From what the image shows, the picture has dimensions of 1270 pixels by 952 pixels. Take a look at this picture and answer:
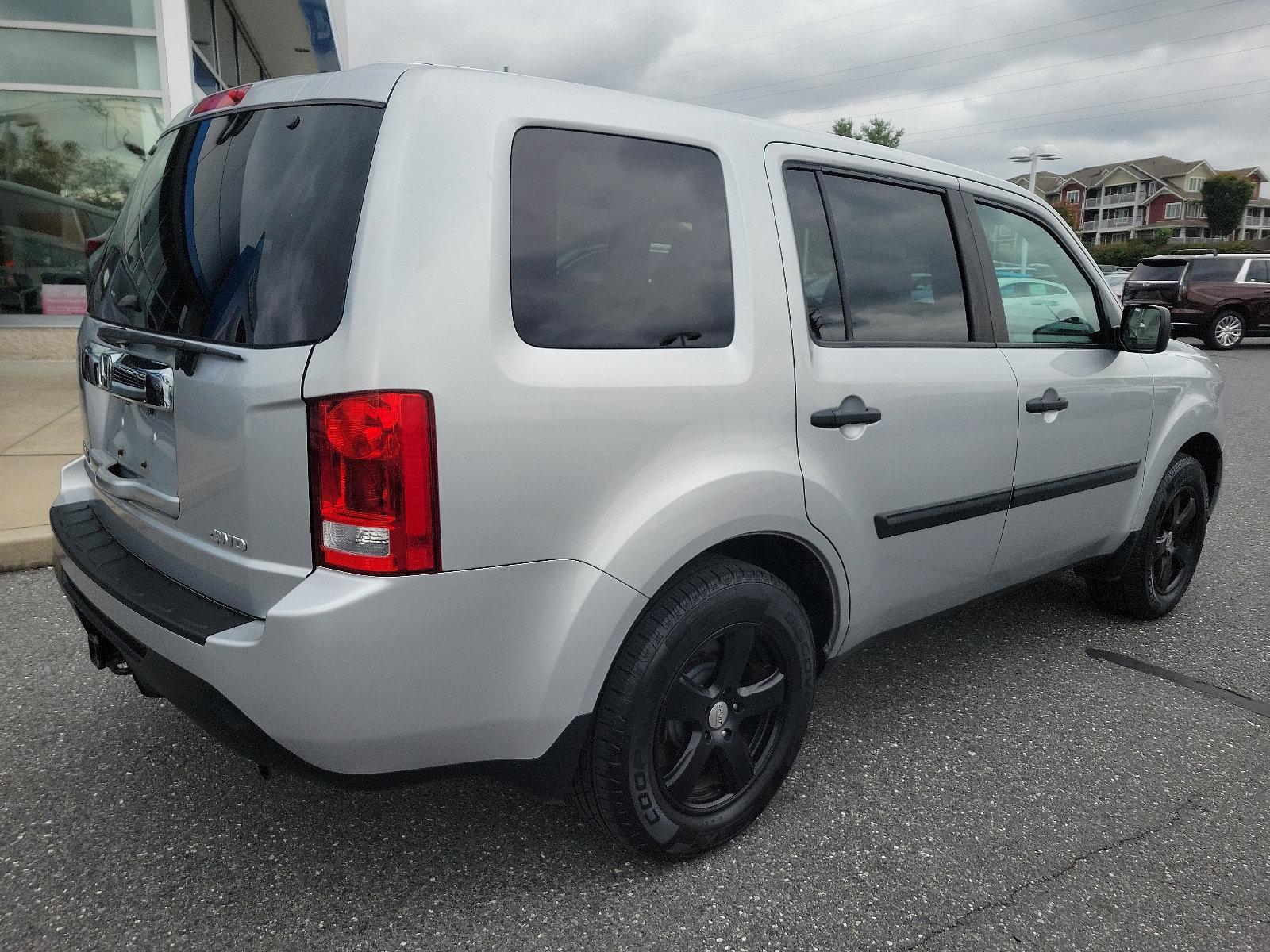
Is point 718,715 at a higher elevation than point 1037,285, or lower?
lower

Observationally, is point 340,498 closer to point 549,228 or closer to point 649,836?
point 549,228

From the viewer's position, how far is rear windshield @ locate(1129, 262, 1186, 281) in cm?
1727

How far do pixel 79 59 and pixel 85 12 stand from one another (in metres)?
0.46

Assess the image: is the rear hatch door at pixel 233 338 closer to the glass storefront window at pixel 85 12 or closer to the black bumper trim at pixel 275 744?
the black bumper trim at pixel 275 744

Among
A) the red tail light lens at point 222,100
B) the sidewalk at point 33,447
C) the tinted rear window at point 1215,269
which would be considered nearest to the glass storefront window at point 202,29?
the sidewalk at point 33,447

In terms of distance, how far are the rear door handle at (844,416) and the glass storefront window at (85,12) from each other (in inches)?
407

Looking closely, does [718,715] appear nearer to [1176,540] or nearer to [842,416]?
[842,416]

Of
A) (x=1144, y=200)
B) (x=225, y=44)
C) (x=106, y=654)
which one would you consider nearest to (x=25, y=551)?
(x=106, y=654)

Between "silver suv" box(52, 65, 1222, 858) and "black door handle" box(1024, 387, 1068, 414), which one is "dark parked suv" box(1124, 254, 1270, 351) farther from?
"silver suv" box(52, 65, 1222, 858)

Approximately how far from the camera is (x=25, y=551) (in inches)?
168

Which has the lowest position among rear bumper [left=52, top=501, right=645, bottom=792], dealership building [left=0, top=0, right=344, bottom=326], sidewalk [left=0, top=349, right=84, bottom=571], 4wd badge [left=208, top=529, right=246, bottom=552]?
sidewalk [left=0, top=349, right=84, bottom=571]

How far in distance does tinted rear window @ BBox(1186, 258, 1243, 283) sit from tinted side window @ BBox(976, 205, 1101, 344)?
1633 centimetres

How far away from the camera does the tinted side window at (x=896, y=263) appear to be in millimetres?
2523

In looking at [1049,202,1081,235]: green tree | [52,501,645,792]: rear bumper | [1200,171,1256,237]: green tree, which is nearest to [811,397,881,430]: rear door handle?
[52,501,645,792]: rear bumper
